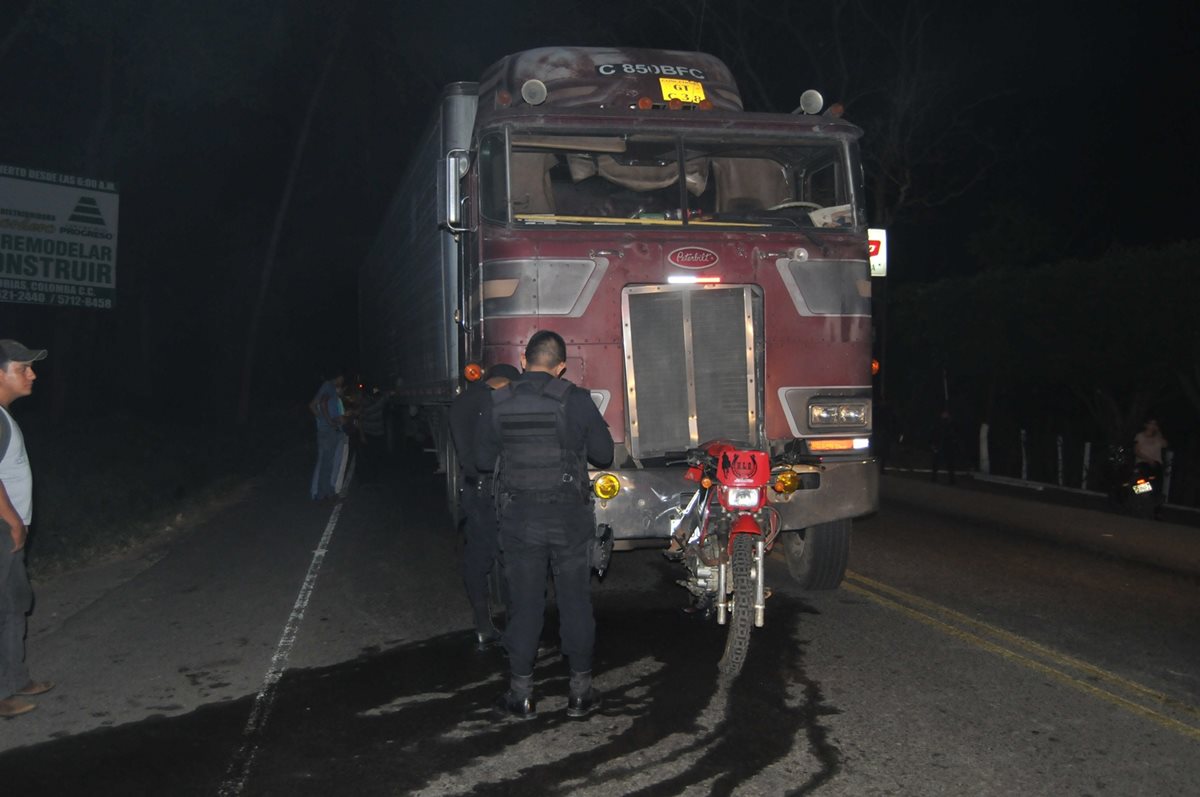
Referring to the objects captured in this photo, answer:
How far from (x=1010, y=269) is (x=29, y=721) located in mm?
19909

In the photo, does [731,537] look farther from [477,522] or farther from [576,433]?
[477,522]

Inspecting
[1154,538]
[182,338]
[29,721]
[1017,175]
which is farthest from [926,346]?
[182,338]

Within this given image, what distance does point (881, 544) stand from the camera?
37.6 feet

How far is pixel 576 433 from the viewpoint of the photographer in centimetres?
605

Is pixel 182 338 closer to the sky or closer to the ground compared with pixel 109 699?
closer to the sky

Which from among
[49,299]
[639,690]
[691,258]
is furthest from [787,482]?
[49,299]

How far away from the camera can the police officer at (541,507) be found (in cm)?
600

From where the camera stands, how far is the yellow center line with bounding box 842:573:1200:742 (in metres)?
5.99

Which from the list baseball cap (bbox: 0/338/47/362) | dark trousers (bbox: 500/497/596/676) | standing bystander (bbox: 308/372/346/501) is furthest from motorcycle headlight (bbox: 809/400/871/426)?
standing bystander (bbox: 308/372/346/501)

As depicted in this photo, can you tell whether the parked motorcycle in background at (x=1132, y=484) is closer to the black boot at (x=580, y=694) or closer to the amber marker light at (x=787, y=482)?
the amber marker light at (x=787, y=482)

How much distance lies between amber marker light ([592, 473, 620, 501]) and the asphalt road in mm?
952

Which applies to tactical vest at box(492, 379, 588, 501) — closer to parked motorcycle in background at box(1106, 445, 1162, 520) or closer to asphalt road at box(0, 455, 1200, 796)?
asphalt road at box(0, 455, 1200, 796)

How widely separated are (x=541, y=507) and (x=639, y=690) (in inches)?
49.6

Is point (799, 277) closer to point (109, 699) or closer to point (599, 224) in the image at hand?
point (599, 224)
